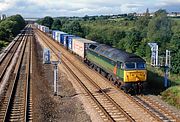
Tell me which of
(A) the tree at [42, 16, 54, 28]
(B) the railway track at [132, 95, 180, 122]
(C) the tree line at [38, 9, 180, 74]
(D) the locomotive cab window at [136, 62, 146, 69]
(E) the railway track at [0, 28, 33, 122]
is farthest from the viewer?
(A) the tree at [42, 16, 54, 28]

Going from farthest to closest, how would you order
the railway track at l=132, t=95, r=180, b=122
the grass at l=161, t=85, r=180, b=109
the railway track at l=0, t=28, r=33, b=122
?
the grass at l=161, t=85, r=180, b=109, the railway track at l=0, t=28, r=33, b=122, the railway track at l=132, t=95, r=180, b=122

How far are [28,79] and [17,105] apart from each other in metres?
9.06

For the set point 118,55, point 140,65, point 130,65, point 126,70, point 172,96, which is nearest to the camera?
point 172,96

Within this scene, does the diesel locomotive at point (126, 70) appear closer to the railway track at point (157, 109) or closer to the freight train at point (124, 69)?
the freight train at point (124, 69)

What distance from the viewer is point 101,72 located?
1287 inches

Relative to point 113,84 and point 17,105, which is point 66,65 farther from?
point 17,105

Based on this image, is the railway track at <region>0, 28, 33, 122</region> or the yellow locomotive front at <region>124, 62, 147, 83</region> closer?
the railway track at <region>0, 28, 33, 122</region>

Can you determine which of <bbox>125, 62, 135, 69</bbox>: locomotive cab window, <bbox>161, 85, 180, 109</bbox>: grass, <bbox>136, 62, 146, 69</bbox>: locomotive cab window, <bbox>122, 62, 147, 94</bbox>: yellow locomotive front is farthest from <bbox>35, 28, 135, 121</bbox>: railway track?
<bbox>161, 85, 180, 109</bbox>: grass

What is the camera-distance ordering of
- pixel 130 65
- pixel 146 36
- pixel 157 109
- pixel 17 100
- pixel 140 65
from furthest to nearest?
1. pixel 146 36
2. pixel 140 65
3. pixel 130 65
4. pixel 17 100
5. pixel 157 109

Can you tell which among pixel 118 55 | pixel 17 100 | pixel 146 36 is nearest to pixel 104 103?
pixel 118 55

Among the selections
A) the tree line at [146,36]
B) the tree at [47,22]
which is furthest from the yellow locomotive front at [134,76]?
the tree at [47,22]

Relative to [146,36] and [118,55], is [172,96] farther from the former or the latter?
[146,36]

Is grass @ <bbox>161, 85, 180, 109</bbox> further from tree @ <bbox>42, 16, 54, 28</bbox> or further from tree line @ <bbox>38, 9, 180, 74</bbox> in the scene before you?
tree @ <bbox>42, 16, 54, 28</bbox>

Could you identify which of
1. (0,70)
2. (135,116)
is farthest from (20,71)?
(135,116)
